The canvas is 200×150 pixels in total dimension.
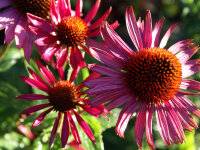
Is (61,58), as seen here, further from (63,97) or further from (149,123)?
(149,123)

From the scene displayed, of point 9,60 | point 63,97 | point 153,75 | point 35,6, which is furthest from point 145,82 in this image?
point 9,60

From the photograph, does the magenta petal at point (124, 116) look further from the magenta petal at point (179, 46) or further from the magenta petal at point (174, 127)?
the magenta petal at point (179, 46)

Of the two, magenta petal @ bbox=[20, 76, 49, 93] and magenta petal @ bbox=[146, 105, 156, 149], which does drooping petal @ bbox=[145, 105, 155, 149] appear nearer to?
magenta petal @ bbox=[146, 105, 156, 149]

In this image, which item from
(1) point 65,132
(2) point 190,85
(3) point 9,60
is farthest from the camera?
(3) point 9,60

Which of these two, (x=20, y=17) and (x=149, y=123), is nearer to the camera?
(x=149, y=123)

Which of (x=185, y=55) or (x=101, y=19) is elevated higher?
(x=101, y=19)

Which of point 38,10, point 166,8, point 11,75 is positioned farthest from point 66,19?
point 166,8
